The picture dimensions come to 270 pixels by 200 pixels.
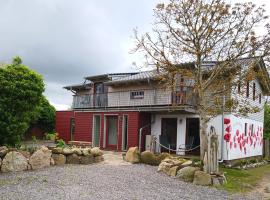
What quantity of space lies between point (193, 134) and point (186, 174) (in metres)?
7.95

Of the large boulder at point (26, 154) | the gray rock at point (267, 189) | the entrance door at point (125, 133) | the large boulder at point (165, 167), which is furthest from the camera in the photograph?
the entrance door at point (125, 133)

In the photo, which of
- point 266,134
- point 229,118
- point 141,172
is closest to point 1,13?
point 141,172

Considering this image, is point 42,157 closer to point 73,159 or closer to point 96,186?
point 73,159

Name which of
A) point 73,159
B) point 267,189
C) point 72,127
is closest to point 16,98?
point 73,159

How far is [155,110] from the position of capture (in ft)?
59.3

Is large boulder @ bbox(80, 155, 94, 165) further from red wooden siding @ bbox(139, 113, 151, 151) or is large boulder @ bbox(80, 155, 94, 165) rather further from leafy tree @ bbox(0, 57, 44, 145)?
red wooden siding @ bbox(139, 113, 151, 151)

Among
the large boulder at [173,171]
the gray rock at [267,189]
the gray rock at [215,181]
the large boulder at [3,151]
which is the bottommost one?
the gray rock at [267,189]

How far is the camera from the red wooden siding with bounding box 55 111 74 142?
2477 centimetres

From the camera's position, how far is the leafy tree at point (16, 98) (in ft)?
37.0

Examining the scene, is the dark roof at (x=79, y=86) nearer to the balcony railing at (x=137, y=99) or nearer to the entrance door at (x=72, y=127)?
the balcony railing at (x=137, y=99)

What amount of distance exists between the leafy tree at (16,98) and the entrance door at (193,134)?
9.13 metres

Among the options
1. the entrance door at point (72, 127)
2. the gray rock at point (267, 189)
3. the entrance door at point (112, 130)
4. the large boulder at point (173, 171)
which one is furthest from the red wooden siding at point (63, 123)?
the gray rock at point (267, 189)

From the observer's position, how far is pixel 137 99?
823 inches

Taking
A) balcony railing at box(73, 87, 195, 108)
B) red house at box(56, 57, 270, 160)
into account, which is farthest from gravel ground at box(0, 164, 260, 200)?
balcony railing at box(73, 87, 195, 108)
